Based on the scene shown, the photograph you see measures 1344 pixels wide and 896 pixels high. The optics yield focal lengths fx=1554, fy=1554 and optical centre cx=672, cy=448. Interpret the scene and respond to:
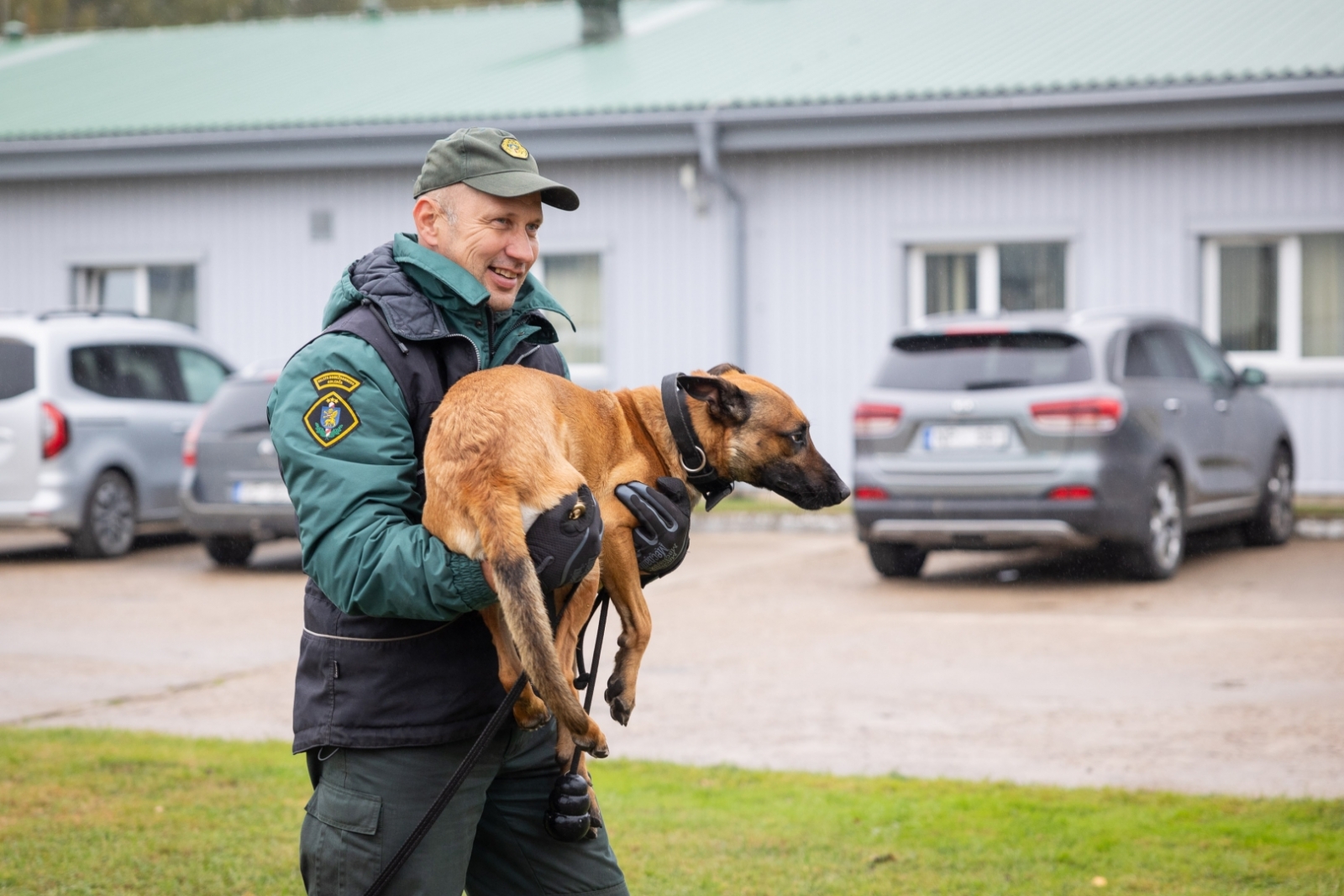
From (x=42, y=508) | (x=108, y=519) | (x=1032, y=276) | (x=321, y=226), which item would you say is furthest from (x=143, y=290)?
(x=1032, y=276)

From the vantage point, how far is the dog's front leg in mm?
3135

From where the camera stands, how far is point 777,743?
6535 millimetres

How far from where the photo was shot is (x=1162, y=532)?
428 inches

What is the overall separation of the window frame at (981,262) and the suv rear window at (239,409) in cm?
672

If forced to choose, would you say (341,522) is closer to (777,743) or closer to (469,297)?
(469,297)

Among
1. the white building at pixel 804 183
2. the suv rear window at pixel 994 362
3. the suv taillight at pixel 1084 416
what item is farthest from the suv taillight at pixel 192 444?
the suv taillight at pixel 1084 416

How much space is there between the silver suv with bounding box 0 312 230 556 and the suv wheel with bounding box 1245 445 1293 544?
9234 mm

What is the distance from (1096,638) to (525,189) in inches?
260

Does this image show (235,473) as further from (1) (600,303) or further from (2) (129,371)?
(1) (600,303)

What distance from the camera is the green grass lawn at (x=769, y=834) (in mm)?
4668

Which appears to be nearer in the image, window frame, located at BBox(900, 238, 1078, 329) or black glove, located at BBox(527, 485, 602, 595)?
black glove, located at BBox(527, 485, 602, 595)

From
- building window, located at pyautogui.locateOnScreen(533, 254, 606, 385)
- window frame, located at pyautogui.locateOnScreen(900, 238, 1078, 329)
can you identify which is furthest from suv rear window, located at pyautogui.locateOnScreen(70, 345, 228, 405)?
window frame, located at pyautogui.locateOnScreen(900, 238, 1078, 329)

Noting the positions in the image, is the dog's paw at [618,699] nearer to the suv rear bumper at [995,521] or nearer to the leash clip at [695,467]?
the leash clip at [695,467]

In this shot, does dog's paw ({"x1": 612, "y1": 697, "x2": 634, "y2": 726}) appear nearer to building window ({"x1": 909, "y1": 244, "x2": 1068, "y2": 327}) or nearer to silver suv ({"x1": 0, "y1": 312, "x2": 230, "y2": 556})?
silver suv ({"x1": 0, "y1": 312, "x2": 230, "y2": 556})
